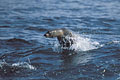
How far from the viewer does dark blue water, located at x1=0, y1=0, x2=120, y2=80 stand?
6.12 meters

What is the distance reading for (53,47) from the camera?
8531 millimetres

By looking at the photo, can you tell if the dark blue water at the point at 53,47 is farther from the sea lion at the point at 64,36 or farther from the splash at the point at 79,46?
the sea lion at the point at 64,36

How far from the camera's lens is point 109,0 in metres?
22.3

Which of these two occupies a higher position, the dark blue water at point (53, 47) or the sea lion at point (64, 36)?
the sea lion at point (64, 36)

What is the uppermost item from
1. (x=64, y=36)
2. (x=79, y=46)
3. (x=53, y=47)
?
(x=64, y=36)

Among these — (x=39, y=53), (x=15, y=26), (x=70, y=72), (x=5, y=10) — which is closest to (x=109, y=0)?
(x=5, y=10)

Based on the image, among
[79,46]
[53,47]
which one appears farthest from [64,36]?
[53,47]

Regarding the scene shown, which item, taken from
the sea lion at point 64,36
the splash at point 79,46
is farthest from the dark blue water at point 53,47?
the sea lion at point 64,36

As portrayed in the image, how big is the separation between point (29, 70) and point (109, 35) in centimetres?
506

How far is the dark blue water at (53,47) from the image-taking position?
612 cm

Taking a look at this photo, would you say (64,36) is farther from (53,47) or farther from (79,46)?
(53,47)

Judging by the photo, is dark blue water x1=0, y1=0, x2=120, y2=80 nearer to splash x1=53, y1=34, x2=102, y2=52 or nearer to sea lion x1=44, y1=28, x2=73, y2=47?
splash x1=53, y1=34, x2=102, y2=52

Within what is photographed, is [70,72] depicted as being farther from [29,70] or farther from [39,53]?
[39,53]

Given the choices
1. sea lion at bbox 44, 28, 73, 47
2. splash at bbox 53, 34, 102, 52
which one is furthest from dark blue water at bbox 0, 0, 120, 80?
sea lion at bbox 44, 28, 73, 47
